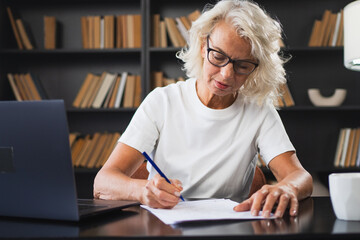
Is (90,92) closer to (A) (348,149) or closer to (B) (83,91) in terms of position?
(B) (83,91)

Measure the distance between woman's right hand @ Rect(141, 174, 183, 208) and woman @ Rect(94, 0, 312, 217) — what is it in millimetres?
350

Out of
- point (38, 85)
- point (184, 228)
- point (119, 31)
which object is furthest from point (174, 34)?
point (184, 228)

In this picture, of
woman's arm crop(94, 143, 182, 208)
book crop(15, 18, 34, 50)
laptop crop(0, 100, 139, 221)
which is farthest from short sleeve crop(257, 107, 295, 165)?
book crop(15, 18, 34, 50)

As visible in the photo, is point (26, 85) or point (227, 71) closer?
point (227, 71)

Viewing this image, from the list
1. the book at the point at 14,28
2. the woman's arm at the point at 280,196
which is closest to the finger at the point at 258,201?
the woman's arm at the point at 280,196

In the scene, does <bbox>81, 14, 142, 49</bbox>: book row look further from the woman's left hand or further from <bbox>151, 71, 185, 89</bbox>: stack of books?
the woman's left hand

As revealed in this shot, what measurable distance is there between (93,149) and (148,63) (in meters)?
0.73

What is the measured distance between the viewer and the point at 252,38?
1527 millimetres

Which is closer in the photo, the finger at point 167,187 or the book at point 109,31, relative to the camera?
the finger at point 167,187

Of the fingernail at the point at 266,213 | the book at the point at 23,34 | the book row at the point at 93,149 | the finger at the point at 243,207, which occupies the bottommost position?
the book row at the point at 93,149

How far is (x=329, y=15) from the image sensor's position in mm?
3217

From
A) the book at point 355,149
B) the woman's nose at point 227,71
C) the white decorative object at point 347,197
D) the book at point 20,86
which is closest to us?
the white decorative object at point 347,197

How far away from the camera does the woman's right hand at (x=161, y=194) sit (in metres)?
1.07

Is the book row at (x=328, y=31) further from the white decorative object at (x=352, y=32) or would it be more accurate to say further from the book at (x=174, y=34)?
the white decorative object at (x=352, y=32)
